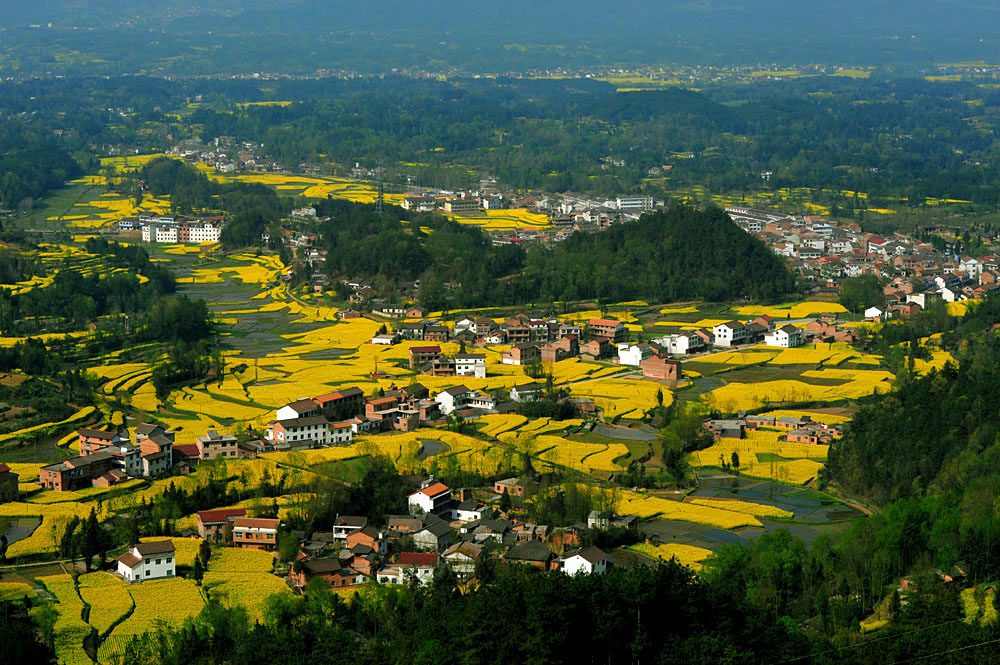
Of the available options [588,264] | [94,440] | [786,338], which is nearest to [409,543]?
[94,440]

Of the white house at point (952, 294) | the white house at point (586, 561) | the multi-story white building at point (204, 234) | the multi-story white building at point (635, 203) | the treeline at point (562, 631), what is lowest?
the multi-story white building at point (204, 234)

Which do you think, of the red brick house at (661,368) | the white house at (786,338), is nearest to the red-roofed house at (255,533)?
the red brick house at (661,368)

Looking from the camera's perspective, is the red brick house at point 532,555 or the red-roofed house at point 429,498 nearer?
the red brick house at point 532,555

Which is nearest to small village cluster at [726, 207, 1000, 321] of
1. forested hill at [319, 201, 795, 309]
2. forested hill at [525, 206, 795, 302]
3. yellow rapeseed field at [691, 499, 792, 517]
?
forested hill at [525, 206, 795, 302]

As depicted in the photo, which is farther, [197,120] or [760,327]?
[197,120]

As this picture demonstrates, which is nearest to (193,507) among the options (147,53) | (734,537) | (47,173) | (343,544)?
(343,544)

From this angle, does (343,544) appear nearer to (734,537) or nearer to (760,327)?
(734,537)

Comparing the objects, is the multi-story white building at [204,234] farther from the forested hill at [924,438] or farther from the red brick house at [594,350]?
the forested hill at [924,438]

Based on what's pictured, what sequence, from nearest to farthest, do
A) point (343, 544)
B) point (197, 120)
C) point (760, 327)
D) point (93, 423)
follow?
point (343, 544) → point (93, 423) → point (760, 327) → point (197, 120)
